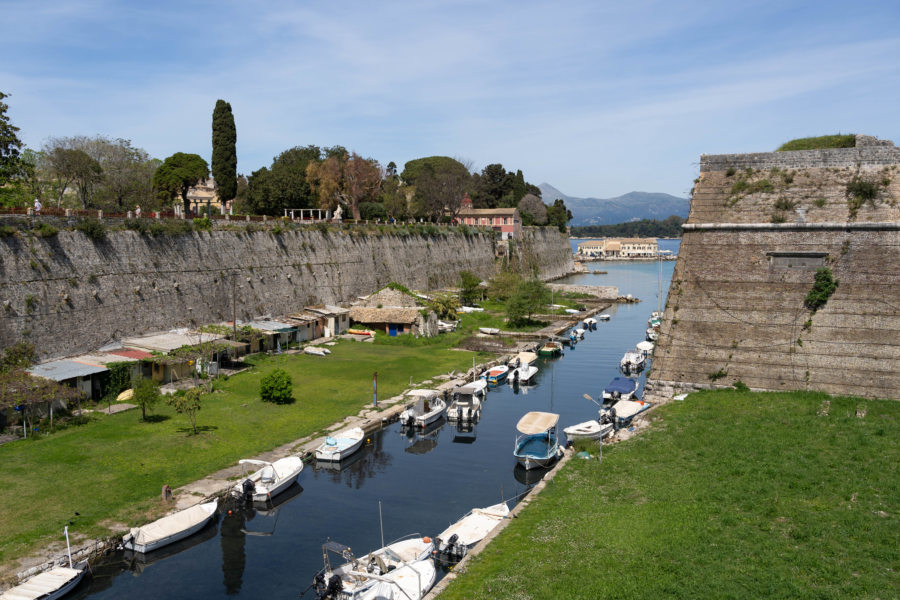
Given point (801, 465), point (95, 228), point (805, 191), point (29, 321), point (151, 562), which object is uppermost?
point (805, 191)

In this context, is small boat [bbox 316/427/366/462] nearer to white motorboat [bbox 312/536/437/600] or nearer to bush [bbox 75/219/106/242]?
white motorboat [bbox 312/536/437/600]

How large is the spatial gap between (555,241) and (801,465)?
89205 mm


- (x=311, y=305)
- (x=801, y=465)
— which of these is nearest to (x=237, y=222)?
(x=311, y=305)

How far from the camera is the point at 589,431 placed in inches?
894

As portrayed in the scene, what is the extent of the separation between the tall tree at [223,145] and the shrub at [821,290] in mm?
40092

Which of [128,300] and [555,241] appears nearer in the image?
[128,300]

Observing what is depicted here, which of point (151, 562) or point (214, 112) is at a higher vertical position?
point (214, 112)

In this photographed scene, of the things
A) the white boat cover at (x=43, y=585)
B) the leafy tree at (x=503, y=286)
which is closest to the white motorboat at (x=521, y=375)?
the white boat cover at (x=43, y=585)

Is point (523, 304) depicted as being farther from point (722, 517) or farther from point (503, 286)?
point (722, 517)

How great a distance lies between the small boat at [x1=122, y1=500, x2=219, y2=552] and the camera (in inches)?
587

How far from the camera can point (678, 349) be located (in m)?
22.3

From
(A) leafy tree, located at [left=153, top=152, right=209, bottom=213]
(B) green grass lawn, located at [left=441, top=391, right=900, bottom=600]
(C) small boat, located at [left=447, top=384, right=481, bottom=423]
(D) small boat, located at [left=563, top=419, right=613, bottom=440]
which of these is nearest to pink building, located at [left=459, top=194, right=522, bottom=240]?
(A) leafy tree, located at [left=153, top=152, right=209, bottom=213]

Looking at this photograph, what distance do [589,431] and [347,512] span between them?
31.3ft

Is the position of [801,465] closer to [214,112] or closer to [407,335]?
[407,335]
